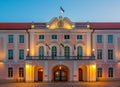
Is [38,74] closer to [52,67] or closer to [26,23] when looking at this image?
[52,67]

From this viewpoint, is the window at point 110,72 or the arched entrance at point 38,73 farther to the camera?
the window at point 110,72

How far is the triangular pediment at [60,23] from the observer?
6069 centimetres

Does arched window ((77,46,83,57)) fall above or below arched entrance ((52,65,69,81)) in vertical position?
above

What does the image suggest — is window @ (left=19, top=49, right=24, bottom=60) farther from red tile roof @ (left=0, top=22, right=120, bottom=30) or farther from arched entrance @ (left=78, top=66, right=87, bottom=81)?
arched entrance @ (left=78, top=66, right=87, bottom=81)

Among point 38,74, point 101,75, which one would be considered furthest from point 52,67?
point 101,75


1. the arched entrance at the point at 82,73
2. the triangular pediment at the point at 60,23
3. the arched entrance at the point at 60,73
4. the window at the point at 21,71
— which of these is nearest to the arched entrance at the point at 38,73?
the arched entrance at the point at 60,73

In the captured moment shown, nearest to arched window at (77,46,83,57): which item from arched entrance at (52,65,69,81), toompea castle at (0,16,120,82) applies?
toompea castle at (0,16,120,82)

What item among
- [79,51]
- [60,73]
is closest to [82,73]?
[60,73]

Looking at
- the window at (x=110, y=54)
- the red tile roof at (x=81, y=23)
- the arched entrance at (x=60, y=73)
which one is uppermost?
the red tile roof at (x=81, y=23)

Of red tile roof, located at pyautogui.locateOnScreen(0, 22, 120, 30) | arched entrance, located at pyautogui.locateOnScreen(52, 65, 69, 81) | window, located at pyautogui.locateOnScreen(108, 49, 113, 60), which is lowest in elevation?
arched entrance, located at pyautogui.locateOnScreen(52, 65, 69, 81)

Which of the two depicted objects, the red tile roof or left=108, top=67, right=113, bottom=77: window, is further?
the red tile roof

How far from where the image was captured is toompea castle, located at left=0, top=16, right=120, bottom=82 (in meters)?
60.5

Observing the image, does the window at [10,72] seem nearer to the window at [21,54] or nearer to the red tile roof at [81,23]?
the window at [21,54]

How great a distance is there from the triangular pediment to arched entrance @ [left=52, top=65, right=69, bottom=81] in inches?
255
